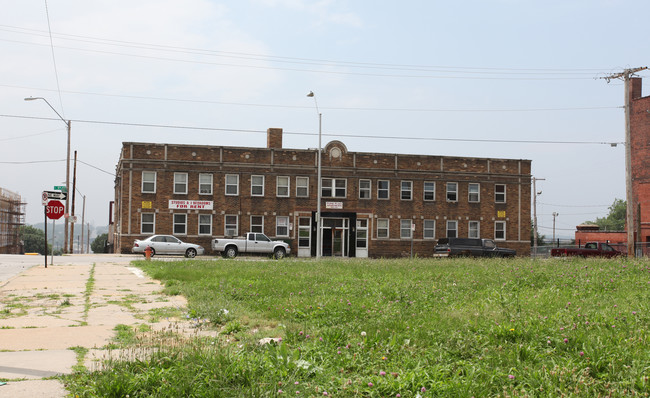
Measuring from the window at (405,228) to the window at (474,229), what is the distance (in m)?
4.84

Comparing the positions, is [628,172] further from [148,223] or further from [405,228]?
[148,223]

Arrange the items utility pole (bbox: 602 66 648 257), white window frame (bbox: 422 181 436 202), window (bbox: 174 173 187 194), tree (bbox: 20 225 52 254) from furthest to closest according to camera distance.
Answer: tree (bbox: 20 225 52 254), white window frame (bbox: 422 181 436 202), window (bbox: 174 173 187 194), utility pole (bbox: 602 66 648 257)

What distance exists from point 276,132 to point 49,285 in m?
31.7

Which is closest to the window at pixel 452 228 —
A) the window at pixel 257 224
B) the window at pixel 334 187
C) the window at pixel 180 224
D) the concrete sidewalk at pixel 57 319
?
the window at pixel 334 187

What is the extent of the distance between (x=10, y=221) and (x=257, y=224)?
61.0 m

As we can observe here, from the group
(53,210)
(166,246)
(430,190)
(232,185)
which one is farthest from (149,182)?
(430,190)

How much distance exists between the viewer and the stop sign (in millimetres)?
21686

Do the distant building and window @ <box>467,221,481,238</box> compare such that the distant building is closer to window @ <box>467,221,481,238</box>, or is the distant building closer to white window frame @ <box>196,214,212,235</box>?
white window frame @ <box>196,214,212,235</box>

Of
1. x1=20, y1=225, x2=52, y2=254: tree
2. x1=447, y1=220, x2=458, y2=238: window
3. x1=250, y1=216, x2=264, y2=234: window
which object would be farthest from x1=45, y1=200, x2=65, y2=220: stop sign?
x1=20, y1=225, x2=52, y2=254: tree

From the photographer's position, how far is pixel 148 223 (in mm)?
40281

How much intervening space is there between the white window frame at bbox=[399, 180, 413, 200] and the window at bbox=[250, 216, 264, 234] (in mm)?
10946

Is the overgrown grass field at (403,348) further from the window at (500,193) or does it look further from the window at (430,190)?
the window at (500,193)

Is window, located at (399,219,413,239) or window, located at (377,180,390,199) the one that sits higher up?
window, located at (377,180,390,199)

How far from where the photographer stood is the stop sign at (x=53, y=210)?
71.1 ft
